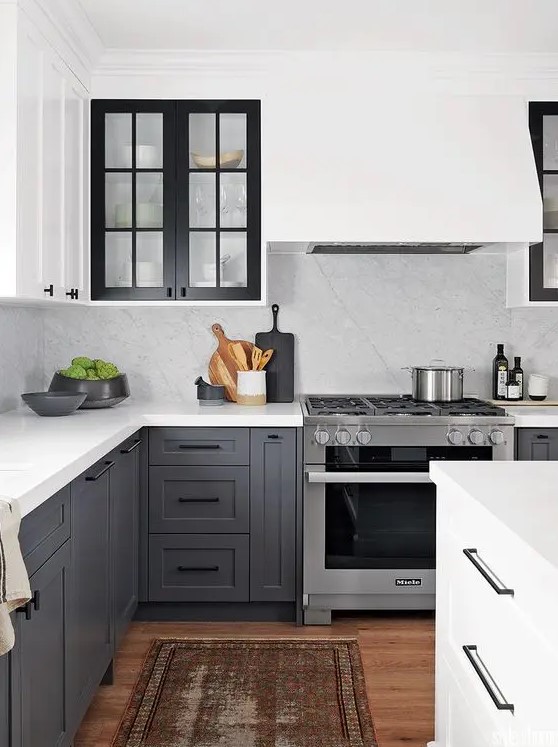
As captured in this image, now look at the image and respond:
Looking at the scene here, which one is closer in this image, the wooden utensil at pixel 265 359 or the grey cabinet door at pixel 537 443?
the grey cabinet door at pixel 537 443

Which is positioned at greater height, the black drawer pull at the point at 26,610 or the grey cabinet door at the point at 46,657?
the black drawer pull at the point at 26,610

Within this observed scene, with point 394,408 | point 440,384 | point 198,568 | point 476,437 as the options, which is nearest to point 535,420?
point 476,437

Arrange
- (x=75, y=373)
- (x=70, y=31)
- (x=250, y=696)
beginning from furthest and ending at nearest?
(x=75, y=373) → (x=70, y=31) → (x=250, y=696)

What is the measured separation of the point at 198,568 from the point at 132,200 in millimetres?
1674

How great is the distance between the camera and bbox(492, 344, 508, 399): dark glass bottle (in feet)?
13.3

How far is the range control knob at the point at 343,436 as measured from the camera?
3521 mm

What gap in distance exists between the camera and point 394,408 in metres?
3.67

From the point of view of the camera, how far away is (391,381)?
4.21m

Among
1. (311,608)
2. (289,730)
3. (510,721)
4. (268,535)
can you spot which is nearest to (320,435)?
(268,535)

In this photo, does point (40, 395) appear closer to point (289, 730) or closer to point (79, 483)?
point (79, 483)

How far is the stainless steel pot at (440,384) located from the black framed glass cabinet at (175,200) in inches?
34.5

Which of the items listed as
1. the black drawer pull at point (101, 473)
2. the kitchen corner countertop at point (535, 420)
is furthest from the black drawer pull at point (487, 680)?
the kitchen corner countertop at point (535, 420)

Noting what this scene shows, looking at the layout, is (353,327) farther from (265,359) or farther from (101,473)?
(101,473)

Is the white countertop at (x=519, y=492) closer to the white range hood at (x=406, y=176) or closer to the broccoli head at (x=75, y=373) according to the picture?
the white range hood at (x=406, y=176)
